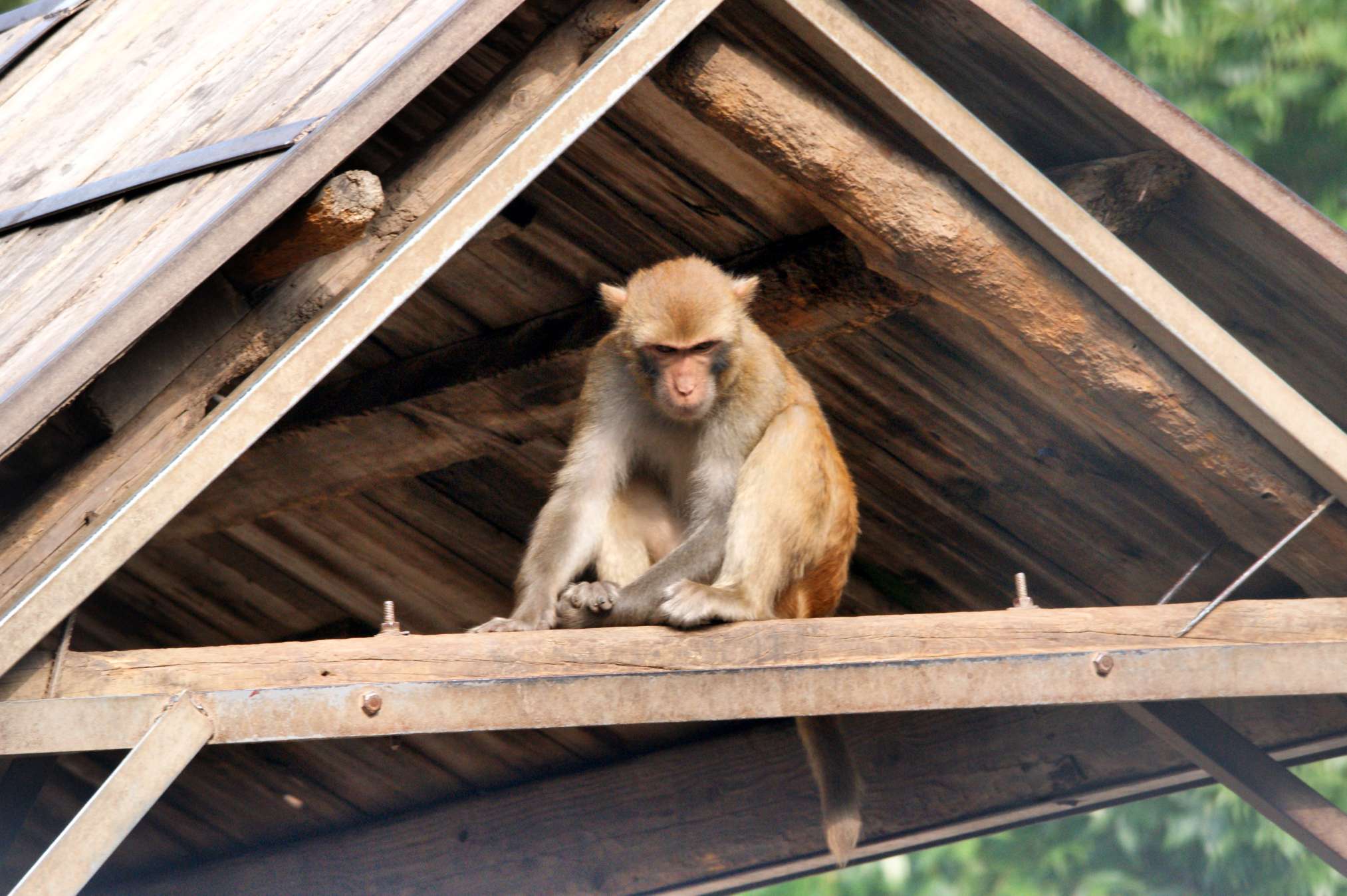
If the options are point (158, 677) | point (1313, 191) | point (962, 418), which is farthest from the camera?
point (1313, 191)

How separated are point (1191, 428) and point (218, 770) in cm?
346

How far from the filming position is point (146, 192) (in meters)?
3.66

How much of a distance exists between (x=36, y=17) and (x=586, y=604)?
321 cm

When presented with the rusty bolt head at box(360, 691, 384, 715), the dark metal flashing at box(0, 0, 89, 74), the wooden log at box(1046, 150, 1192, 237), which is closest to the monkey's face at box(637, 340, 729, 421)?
the wooden log at box(1046, 150, 1192, 237)

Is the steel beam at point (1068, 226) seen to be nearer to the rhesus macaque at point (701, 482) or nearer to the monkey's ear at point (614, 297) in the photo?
the rhesus macaque at point (701, 482)

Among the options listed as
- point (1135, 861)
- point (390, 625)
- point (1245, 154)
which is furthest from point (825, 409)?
point (1135, 861)

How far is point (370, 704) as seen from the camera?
11.0ft

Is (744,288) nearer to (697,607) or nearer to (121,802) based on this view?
(697,607)

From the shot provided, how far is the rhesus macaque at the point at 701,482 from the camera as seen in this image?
163 inches

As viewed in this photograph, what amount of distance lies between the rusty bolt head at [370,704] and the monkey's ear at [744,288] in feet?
4.93

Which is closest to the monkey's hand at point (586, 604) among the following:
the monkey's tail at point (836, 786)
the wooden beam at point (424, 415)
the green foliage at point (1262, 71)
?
the monkey's tail at point (836, 786)

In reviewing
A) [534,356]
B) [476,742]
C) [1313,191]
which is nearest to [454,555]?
[476,742]

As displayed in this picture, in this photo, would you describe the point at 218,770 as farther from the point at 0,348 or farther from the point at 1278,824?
the point at 1278,824

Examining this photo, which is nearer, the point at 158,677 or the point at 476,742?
the point at 158,677
